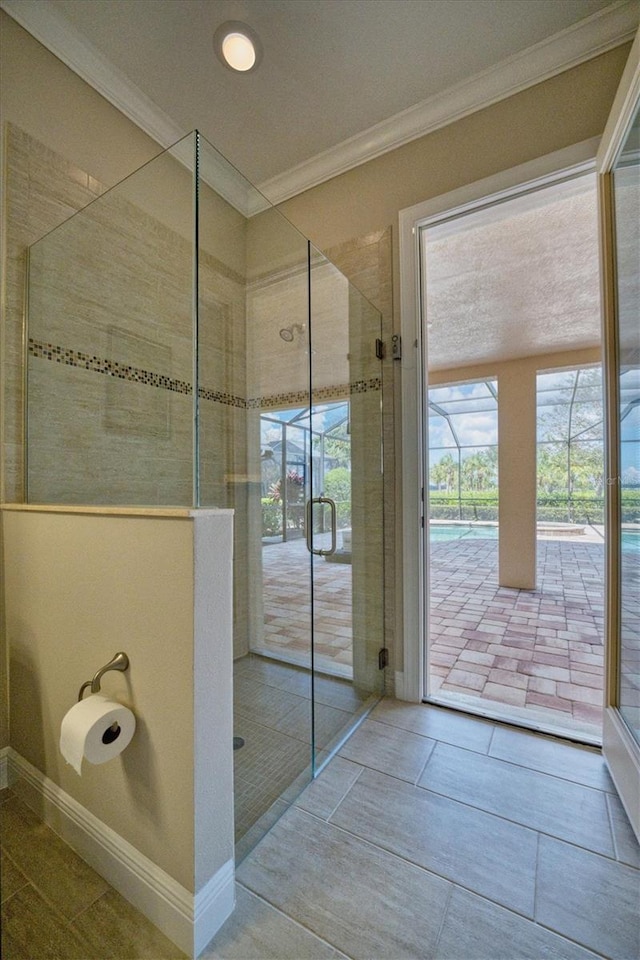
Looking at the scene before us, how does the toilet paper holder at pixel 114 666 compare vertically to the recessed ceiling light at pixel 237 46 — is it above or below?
below

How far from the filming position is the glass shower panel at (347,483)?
191cm

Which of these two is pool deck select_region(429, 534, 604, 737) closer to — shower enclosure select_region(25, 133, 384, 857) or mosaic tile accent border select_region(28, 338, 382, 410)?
shower enclosure select_region(25, 133, 384, 857)

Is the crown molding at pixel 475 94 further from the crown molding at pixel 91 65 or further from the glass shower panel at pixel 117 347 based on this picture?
the glass shower panel at pixel 117 347

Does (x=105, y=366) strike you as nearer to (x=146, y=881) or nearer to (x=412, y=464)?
(x=412, y=464)

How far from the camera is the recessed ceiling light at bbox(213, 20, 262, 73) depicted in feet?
4.98

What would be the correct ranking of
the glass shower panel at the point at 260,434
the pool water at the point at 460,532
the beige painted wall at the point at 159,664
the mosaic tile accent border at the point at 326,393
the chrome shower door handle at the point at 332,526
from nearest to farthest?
the beige painted wall at the point at 159,664, the glass shower panel at the point at 260,434, the chrome shower door handle at the point at 332,526, the mosaic tile accent border at the point at 326,393, the pool water at the point at 460,532

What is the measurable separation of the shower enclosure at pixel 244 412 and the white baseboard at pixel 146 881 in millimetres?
266

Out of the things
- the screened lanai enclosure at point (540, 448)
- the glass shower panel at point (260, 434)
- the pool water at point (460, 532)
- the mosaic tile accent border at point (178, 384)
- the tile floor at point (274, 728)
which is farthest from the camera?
the pool water at point (460, 532)

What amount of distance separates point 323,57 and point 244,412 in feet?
5.29

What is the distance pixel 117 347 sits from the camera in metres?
1.71

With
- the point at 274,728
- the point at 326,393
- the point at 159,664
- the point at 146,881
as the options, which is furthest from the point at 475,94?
the point at 146,881

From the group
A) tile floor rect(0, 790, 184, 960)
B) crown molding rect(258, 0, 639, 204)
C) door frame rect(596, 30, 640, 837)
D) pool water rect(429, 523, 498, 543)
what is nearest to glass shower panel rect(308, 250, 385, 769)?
crown molding rect(258, 0, 639, 204)

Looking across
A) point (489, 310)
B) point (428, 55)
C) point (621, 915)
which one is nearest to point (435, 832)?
point (621, 915)

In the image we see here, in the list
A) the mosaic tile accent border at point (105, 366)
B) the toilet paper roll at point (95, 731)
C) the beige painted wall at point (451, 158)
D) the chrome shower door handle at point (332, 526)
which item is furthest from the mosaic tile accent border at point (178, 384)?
the toilet paper roll at point (95, 731)
